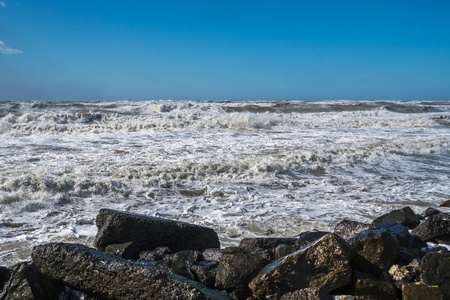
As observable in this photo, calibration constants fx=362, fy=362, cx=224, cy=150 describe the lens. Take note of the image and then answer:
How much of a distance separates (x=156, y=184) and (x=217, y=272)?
493 cm

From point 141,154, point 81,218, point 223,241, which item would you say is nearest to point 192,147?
point 141,154

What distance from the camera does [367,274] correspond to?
295 centimetres

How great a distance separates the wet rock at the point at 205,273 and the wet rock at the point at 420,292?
1.52 m

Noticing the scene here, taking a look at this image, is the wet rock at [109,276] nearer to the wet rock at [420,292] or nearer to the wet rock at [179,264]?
the wet rock at [179,264]

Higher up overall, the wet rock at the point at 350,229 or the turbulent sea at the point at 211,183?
the wet rock at the point at 350,229

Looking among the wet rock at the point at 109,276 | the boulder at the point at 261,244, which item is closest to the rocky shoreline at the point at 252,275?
the wet rock at the point at 109,276

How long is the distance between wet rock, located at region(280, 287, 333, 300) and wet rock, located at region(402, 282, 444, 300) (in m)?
A: 0.56

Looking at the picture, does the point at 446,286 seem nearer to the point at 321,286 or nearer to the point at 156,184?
the point at 321,286

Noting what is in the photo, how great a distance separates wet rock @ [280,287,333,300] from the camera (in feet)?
8.31

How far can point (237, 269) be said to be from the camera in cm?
305

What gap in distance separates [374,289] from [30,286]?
2.59m

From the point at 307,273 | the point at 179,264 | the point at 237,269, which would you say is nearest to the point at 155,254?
the point at 179,264

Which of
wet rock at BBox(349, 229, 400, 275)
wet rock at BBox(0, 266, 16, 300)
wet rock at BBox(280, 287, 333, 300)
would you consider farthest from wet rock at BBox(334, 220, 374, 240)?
wet rock at BBox(0, 266, 16, 300)

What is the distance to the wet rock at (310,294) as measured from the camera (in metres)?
2.53
